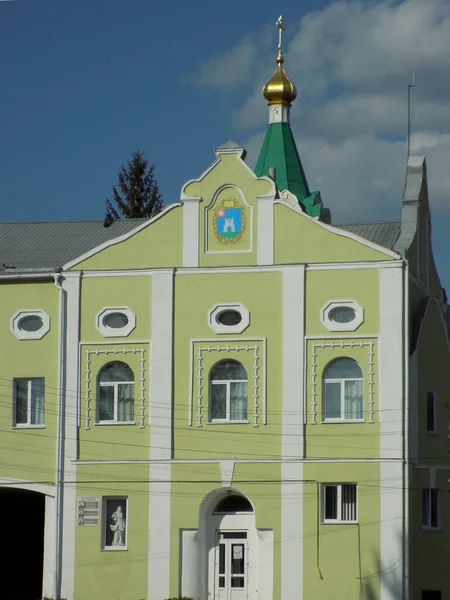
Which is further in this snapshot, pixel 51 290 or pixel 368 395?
pixel 51 290

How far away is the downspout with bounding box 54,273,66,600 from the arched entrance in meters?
5.08

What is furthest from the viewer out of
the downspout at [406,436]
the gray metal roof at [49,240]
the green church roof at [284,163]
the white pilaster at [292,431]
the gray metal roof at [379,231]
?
the green church roof at [284,163]

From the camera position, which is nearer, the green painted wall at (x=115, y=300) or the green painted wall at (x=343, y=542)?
the green painted wall at (x=343, y=542)

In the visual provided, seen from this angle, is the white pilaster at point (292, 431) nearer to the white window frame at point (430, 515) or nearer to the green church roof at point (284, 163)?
the white window frame at point (430, 515)

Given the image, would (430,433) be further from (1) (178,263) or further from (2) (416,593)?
(1) (178,263)

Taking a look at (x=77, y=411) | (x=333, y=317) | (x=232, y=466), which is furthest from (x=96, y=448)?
(x=333, y=317)

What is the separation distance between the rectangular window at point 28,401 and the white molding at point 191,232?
5.60m

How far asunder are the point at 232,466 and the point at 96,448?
4.05 metres

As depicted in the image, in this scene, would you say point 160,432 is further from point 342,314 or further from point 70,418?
point 342,314

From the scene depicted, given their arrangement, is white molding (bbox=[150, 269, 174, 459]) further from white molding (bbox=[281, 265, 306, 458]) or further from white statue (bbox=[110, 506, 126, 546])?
white molding (bbox=[281, 265, 306, 458])

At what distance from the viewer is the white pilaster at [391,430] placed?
4128 centimetres

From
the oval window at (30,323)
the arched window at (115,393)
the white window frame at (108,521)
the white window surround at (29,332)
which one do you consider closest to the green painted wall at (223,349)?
the arched window at (115,393)

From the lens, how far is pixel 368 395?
139ft

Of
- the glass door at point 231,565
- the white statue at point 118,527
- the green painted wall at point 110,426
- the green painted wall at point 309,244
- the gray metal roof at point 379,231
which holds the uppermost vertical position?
the gray metal roof at point 379,231
